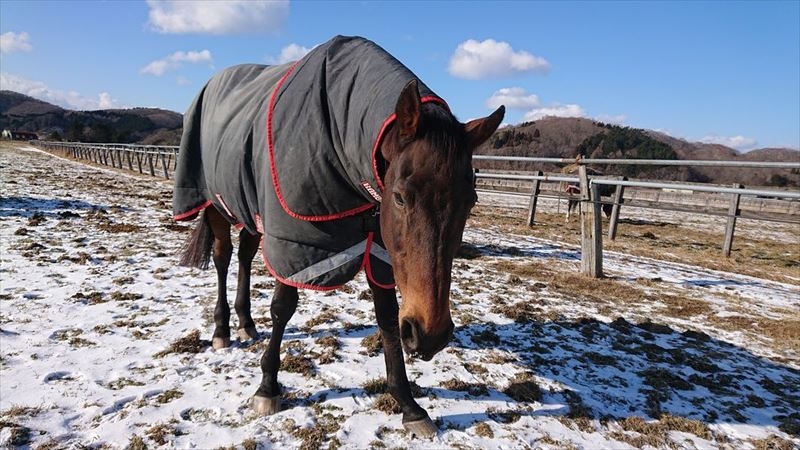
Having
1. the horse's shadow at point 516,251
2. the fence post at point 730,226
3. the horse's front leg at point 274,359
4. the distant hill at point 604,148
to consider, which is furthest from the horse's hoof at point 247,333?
the distant hill at point 604,148

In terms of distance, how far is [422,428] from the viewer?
2.31 m

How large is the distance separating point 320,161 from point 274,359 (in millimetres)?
1295

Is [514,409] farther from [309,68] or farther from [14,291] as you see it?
[14,291]

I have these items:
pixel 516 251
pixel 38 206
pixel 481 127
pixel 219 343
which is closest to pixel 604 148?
pixel 516 251

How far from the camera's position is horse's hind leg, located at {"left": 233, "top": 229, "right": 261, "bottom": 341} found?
11.1 feet

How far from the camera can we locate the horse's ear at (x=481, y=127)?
1.71 metres

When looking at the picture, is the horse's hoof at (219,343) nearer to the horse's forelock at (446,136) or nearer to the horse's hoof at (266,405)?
the horse's hoof at (266,405)

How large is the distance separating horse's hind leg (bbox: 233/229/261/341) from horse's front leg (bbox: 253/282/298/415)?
0.88 metres

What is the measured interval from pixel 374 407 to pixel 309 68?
1.96 m

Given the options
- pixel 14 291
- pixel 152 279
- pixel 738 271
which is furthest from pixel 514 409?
pixel 738 271

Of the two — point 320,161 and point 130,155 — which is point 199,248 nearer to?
point 320,161

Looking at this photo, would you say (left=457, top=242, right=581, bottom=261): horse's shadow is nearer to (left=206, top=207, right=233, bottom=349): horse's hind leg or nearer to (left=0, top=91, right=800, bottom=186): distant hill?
(left=206, top=207, right=233, bottom=349): horse's hind leg

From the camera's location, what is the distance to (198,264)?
3949mm

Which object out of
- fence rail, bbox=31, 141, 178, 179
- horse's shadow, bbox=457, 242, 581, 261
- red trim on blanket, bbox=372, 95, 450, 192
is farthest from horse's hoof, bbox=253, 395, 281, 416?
fence rail, bbox=31, 141, 178, 179
